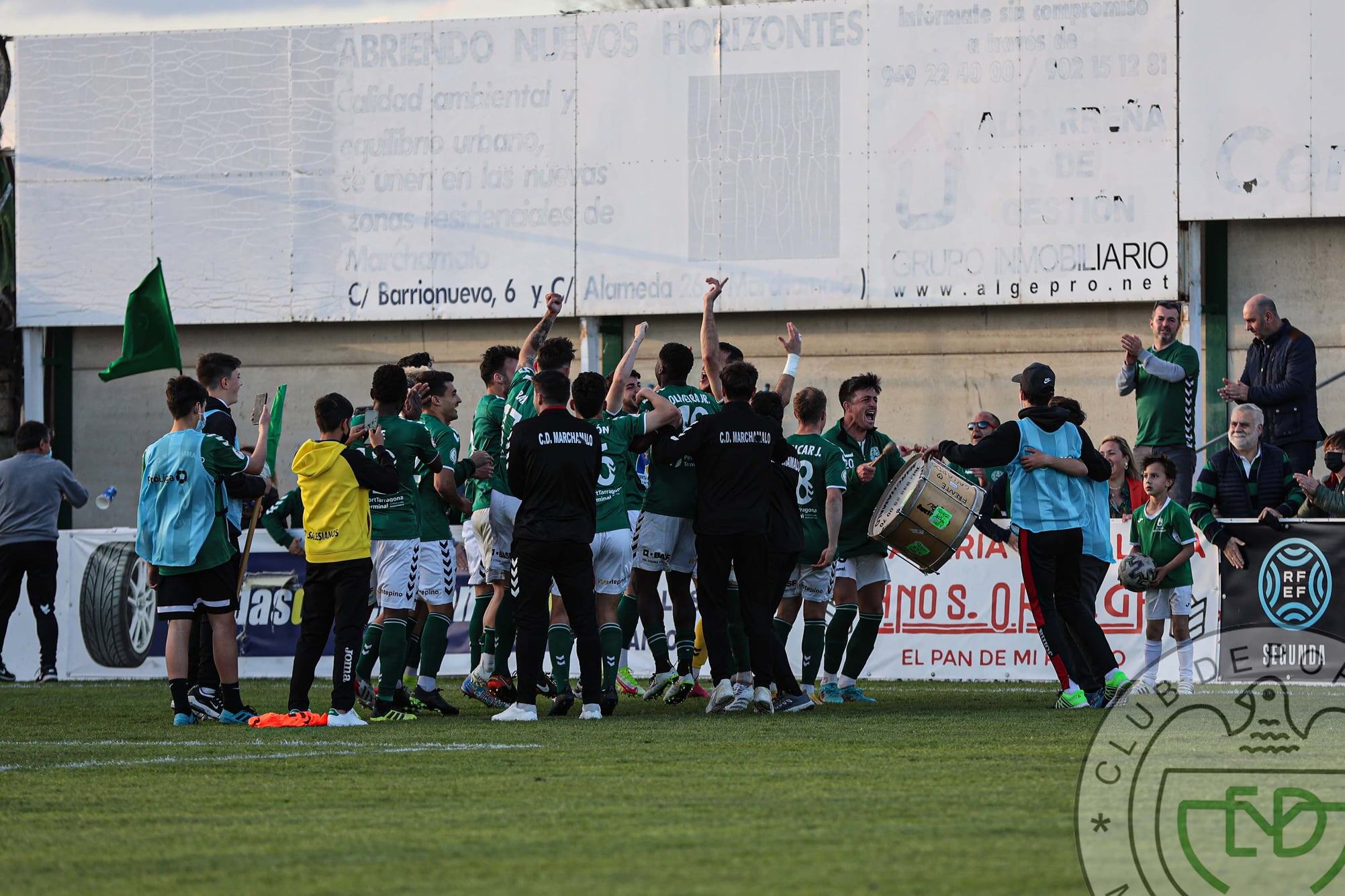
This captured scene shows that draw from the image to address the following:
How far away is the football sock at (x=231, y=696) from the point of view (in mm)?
11203

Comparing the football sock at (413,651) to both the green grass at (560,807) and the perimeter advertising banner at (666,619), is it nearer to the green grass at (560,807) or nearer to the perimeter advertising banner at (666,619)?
the green grass at (560,807)

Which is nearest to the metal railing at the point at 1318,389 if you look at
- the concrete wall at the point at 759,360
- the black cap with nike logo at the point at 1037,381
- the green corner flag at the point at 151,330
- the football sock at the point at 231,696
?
the concrete wall at the point at 759,360

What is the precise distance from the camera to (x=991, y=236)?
793 inches

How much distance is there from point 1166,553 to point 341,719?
597 cm

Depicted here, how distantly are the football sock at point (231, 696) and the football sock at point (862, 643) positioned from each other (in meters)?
4.05

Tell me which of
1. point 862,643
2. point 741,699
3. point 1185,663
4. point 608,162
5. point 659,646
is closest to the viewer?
point 741,699

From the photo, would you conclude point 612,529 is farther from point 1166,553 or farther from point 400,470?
point 1166,553

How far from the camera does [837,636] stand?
1258 centimetres

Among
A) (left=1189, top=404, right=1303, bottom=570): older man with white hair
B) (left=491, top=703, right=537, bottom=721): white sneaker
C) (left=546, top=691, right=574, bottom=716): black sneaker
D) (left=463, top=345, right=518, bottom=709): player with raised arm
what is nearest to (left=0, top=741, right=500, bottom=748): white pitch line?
(left=491, top=703, right=537, bottom=721): white sneaker

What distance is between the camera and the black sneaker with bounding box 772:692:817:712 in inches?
449

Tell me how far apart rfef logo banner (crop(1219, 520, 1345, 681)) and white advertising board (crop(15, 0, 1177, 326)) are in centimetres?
654

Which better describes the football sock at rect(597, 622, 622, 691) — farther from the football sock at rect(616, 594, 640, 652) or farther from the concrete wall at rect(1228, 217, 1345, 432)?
the concrete wall at rect(1228, 217, 1345, 432)

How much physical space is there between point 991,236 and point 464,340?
6.51m

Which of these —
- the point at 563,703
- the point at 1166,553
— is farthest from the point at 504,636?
the point at 1166,553
